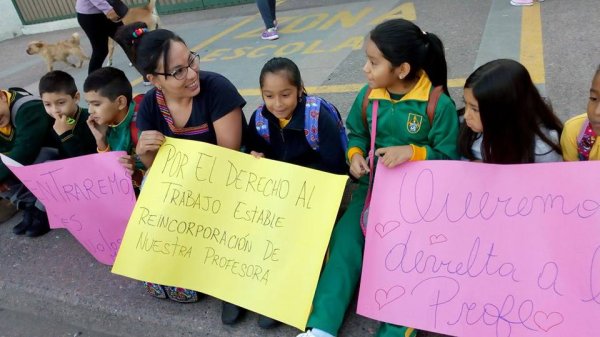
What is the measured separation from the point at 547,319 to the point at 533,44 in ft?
10.5

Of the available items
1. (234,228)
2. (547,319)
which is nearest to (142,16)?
(234,228)

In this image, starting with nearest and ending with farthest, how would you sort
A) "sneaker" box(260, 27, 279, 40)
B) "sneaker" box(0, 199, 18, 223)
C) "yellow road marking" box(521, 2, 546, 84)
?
1. "sneaker" box(0, 199, 18, 223)
2. "yellow road marking" box(521, 2, 546, 84)
3. "sneaker" box(260, 27, 279, 40)

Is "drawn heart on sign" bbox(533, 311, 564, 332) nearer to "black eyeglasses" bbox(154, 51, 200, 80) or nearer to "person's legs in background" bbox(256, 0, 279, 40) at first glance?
"black eyeglasses" bbox(154, 51, 200, 80)

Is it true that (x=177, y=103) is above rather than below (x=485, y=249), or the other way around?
above

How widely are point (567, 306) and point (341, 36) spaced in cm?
452

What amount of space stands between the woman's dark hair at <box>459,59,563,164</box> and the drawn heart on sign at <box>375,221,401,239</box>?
450mm

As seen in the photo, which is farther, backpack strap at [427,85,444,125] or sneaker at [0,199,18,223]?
sneaker at [0,199,18,223]

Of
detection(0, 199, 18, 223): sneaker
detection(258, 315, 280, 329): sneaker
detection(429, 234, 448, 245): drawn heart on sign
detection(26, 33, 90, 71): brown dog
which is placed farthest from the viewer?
detection(26, 33, 90, 71): brown dog

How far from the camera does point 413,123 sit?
72.4 inches

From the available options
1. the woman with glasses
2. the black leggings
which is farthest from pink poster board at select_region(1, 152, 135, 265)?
the black leggings

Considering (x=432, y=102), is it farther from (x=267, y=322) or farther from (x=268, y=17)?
(x=268, y=17)

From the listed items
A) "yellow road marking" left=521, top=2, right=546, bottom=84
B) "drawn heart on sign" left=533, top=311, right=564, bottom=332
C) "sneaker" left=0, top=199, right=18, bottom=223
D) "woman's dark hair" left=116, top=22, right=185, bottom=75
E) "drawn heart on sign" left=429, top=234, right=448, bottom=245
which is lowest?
"sneaker" left=0, top=199, right=18, bottom=223

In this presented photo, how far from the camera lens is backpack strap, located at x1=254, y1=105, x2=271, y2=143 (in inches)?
81.9

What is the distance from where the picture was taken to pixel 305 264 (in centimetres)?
166
